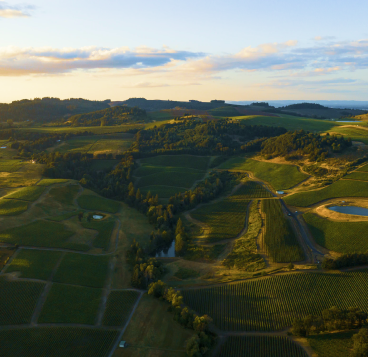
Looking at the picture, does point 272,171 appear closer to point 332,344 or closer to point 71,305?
point 332,344

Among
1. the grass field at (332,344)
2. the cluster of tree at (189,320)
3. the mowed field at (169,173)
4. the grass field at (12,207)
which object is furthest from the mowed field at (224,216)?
the grass field at (12,207)

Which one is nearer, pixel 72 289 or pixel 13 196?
pixel 72 289

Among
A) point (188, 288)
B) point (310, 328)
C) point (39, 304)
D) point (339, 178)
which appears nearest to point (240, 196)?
point (339, 178)

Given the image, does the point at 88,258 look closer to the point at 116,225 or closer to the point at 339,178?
the point at 116,225

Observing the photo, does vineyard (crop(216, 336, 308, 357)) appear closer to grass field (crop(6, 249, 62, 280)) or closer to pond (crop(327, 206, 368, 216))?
grass field (crop(6, 249, 62, 280))

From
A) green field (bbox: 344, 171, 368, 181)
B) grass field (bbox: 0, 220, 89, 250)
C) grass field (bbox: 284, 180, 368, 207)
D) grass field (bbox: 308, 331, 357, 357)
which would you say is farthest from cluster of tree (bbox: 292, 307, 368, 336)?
green field (bbox: 344, 171, 368, 181)

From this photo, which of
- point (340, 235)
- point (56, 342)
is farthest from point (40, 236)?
point (340, 235)

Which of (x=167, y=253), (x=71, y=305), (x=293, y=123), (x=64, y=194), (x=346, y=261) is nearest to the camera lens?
(x=71, y=305)
